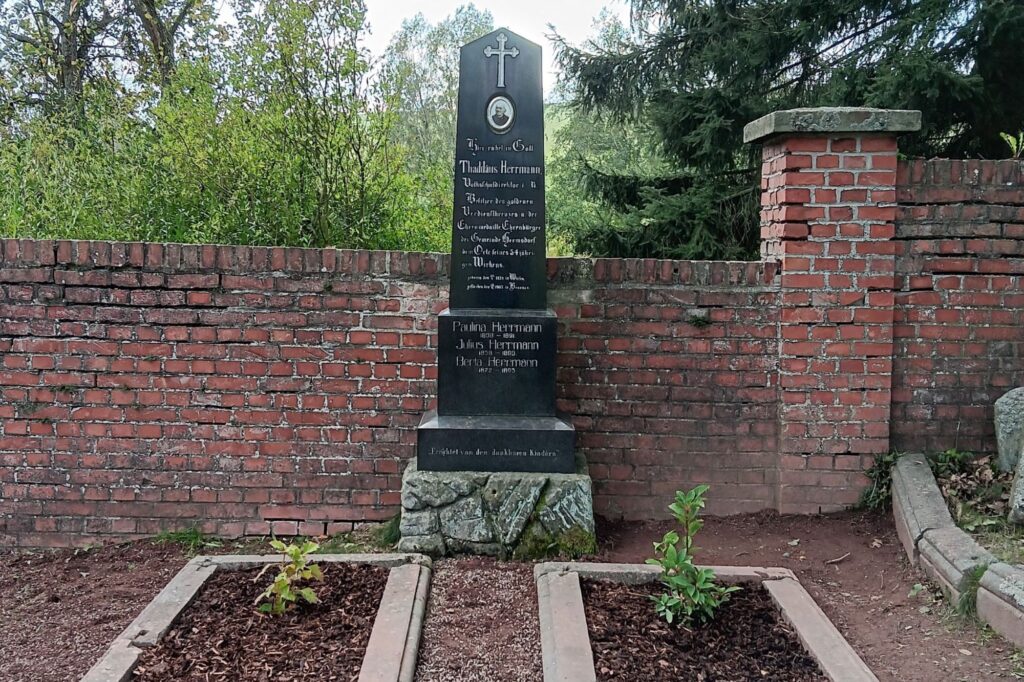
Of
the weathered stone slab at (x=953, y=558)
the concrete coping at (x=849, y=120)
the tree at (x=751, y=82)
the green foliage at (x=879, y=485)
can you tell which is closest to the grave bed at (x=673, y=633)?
the weathered stone slab at (x=953, y=558)

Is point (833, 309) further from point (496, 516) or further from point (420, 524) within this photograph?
point (420, 524)

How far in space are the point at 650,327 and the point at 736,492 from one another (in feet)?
3.43

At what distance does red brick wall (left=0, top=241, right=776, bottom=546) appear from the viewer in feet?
14.6

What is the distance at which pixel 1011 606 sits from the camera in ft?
10.4

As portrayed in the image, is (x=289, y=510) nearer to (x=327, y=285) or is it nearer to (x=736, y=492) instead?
(x=327, y=285)

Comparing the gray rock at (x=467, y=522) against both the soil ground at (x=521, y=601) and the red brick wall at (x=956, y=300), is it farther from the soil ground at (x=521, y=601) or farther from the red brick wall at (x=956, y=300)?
the red brick wall at (x=956, y=300)

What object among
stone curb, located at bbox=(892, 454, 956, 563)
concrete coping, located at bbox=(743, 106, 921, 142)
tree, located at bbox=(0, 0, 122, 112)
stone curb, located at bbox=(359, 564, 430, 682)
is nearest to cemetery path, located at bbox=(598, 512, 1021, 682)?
stone curb, located at bbox=(892, 454, 956, 563)

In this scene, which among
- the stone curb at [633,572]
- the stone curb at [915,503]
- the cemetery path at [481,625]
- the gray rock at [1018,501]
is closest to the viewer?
the cemetery path at [481,625]

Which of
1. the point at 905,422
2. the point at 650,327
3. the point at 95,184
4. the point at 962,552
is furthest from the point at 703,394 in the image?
the point at 95,184

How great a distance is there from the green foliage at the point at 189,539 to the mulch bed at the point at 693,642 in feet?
7.10

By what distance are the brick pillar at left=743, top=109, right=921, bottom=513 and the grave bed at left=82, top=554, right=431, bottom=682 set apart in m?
2.19

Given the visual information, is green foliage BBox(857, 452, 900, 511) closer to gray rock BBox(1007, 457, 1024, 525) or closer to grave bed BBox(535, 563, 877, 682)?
gray rock BBox(1007, 457, 1024, 525)

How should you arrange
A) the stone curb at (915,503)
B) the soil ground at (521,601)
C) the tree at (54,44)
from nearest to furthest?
1. the soil ground at (521,601)
2. the stone curb at (915,503)
3. the tree at (54,44)

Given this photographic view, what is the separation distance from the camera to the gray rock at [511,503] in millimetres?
4012
